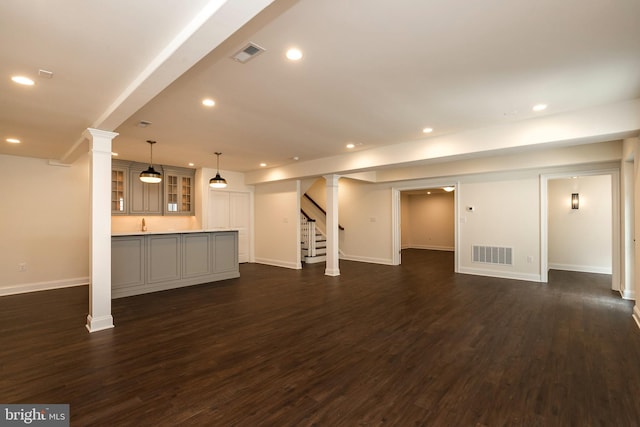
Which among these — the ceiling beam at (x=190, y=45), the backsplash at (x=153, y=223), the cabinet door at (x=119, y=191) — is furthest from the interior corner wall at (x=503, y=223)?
the cabinet door at (x=119, y=191)

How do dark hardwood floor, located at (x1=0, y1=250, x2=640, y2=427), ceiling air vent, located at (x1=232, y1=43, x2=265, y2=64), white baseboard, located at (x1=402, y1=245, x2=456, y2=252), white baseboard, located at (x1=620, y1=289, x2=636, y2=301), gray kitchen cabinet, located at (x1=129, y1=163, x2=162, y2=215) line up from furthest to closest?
1. white baseboard, located at (x1=402, y1=245, x2=456, y2=252)
2. gray kitchen cabinet, located at (x1=129, y1=163, x2=162, y2=215)
3. white baseboard, located at (x1=620, y1=289, x2=636, y2=301)
4. ceiling air vent, located at (x1=232, y1=43, x2=265, y2=64)
5. dark hardwood floor, located at (x1=0, y1=250, x2=640, y2=427)

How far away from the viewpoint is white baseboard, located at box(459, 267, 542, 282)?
249 inches

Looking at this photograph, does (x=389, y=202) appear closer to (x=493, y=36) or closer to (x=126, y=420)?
(x=493, y=36)

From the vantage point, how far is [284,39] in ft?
7.36

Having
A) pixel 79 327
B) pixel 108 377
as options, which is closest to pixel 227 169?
pixel 79 327

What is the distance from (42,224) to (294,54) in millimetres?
6609

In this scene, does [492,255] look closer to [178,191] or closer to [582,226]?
[582,226]

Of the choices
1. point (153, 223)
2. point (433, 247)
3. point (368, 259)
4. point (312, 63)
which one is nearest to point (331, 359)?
point (312, 63)

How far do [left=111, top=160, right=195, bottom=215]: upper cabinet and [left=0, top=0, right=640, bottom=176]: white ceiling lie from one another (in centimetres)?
256

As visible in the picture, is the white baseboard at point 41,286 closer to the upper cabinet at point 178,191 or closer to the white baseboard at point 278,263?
the upper cabinet at point 178,191

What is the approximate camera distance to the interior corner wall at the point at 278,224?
811 cm

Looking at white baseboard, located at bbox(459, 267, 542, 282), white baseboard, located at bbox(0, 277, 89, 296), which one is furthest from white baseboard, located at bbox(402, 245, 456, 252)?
white baseboard, located at bbox(0, 277, 89, 296)

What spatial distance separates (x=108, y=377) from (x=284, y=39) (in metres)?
3.15

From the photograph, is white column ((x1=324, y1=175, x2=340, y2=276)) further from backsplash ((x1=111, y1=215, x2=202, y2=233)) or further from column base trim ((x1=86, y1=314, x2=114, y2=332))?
column base trim ((x1=86, y1=314, x2=114, y2=332))
